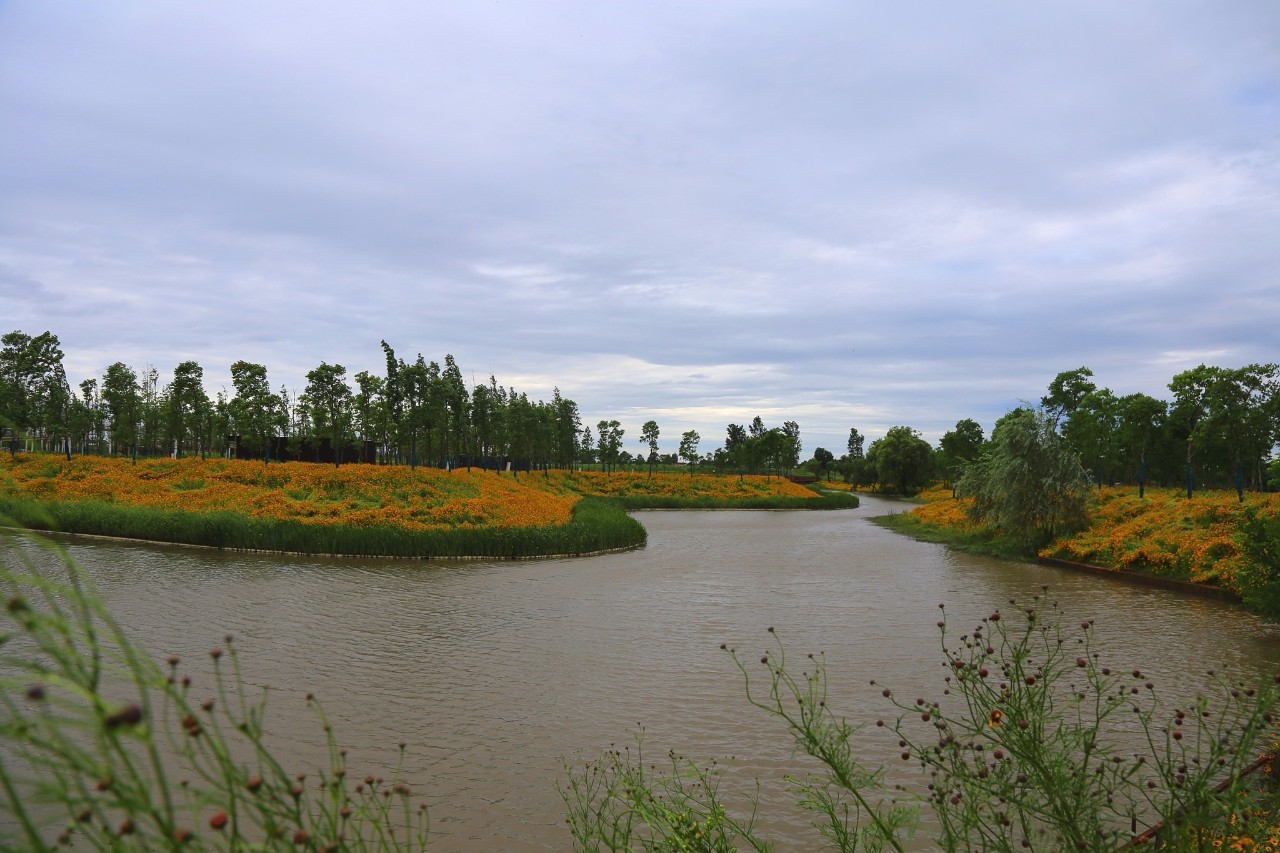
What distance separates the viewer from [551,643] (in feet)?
44.3

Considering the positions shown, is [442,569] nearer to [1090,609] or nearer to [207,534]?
[207,534]

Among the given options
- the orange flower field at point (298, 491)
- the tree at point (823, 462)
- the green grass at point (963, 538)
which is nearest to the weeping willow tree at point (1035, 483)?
→ the green grass at point (963, 538)

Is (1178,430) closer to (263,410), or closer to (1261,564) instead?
(1261,564)

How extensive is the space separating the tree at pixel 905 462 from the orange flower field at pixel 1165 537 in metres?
55.9

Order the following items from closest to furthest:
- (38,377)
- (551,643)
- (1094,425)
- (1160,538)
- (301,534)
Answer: (551,643) < (1160,538) < (301,534) < (1094,425) < (38,377)

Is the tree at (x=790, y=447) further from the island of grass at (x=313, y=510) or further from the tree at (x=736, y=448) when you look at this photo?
the island of grass at (x=313, y=510)

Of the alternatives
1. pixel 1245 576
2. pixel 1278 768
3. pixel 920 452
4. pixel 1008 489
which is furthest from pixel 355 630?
pixel 920 452

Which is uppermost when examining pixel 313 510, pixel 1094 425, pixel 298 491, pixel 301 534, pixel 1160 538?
pixel 1094 425

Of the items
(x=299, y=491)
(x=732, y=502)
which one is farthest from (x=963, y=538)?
(x=732, y=502)

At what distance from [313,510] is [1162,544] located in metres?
27.4

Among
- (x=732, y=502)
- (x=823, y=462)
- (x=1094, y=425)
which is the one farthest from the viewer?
(x=823, y=462)

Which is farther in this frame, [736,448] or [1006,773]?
[736,448]

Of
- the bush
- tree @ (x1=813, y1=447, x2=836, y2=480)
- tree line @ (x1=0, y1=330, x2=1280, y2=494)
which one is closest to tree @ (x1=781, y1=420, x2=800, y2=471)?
tree @ (x1=813, y1=447, x2=836, y2=480)

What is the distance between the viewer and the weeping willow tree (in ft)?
90.2
